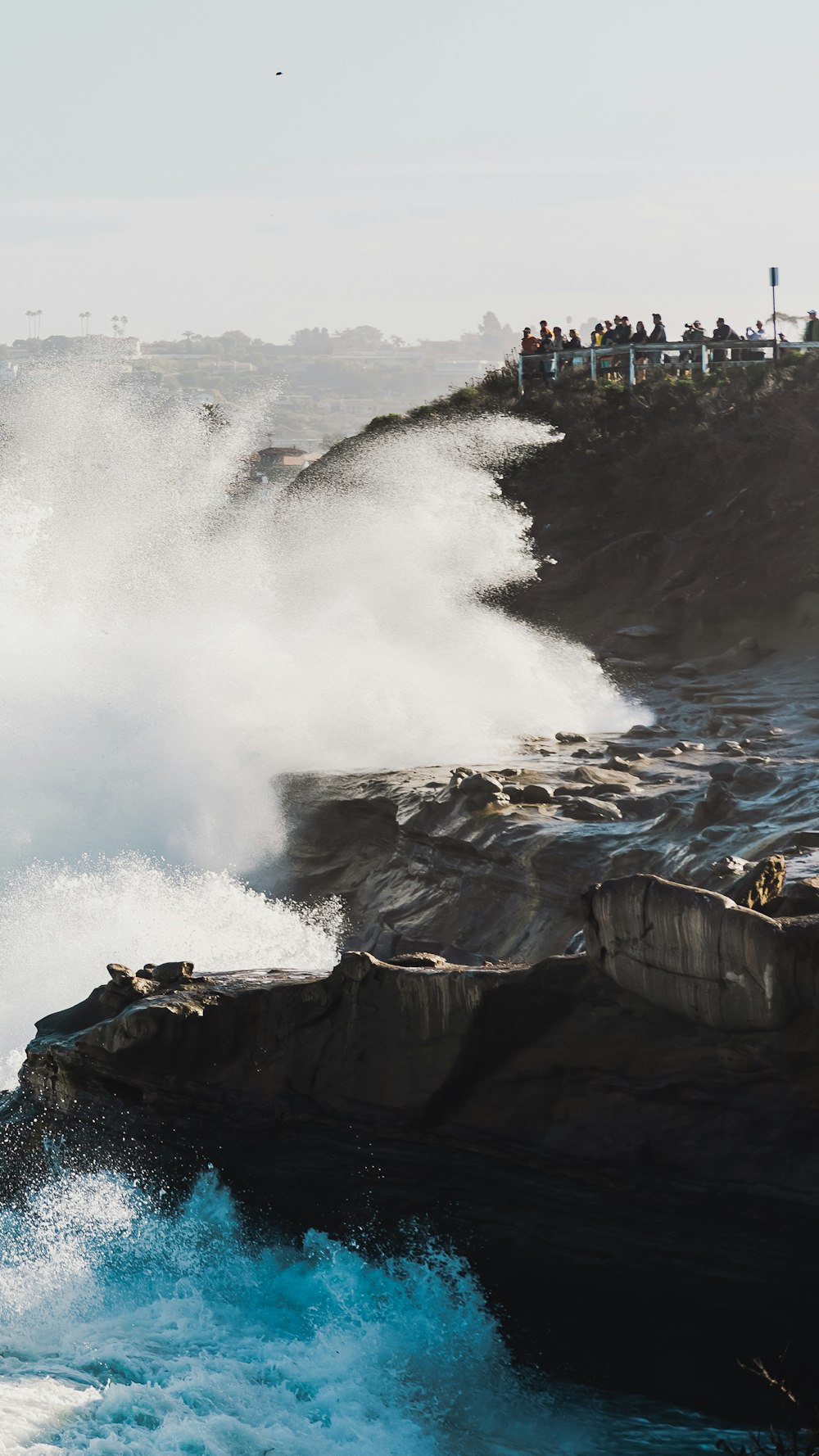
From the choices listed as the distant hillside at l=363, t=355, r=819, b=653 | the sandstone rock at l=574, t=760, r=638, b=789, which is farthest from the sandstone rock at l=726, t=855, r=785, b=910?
the distant hillside at l=363, t=355, r=819, b=653

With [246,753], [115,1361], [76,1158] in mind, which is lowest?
[115,1361]

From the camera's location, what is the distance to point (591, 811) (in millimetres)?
15078

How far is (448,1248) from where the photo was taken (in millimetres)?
9195

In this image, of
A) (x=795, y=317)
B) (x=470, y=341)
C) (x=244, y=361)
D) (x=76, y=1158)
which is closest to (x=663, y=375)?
(x=795, y=317)

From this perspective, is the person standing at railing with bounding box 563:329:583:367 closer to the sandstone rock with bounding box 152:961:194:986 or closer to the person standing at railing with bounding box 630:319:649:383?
the person standing at railing with bounding box 630:319:649:383

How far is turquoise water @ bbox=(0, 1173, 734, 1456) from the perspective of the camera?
8594 mm

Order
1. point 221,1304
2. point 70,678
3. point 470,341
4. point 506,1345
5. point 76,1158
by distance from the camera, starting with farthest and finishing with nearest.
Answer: point 470,341, point 70,678, point 76,1158, point 221,1304, point 506,1345

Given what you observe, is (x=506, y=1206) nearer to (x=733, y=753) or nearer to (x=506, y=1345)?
(x=506, y=1345)

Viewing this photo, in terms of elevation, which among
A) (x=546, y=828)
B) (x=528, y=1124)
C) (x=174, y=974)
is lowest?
(x=528, y=1124)

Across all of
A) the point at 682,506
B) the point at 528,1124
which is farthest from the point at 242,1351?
the point at 682,506

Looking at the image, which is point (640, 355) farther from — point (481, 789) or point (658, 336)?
point (481, 789)

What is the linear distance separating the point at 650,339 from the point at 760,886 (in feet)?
79.3

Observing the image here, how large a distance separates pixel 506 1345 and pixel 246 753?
11.7 meters

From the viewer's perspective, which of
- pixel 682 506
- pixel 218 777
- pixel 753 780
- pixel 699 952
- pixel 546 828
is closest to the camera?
pixel 699 952
